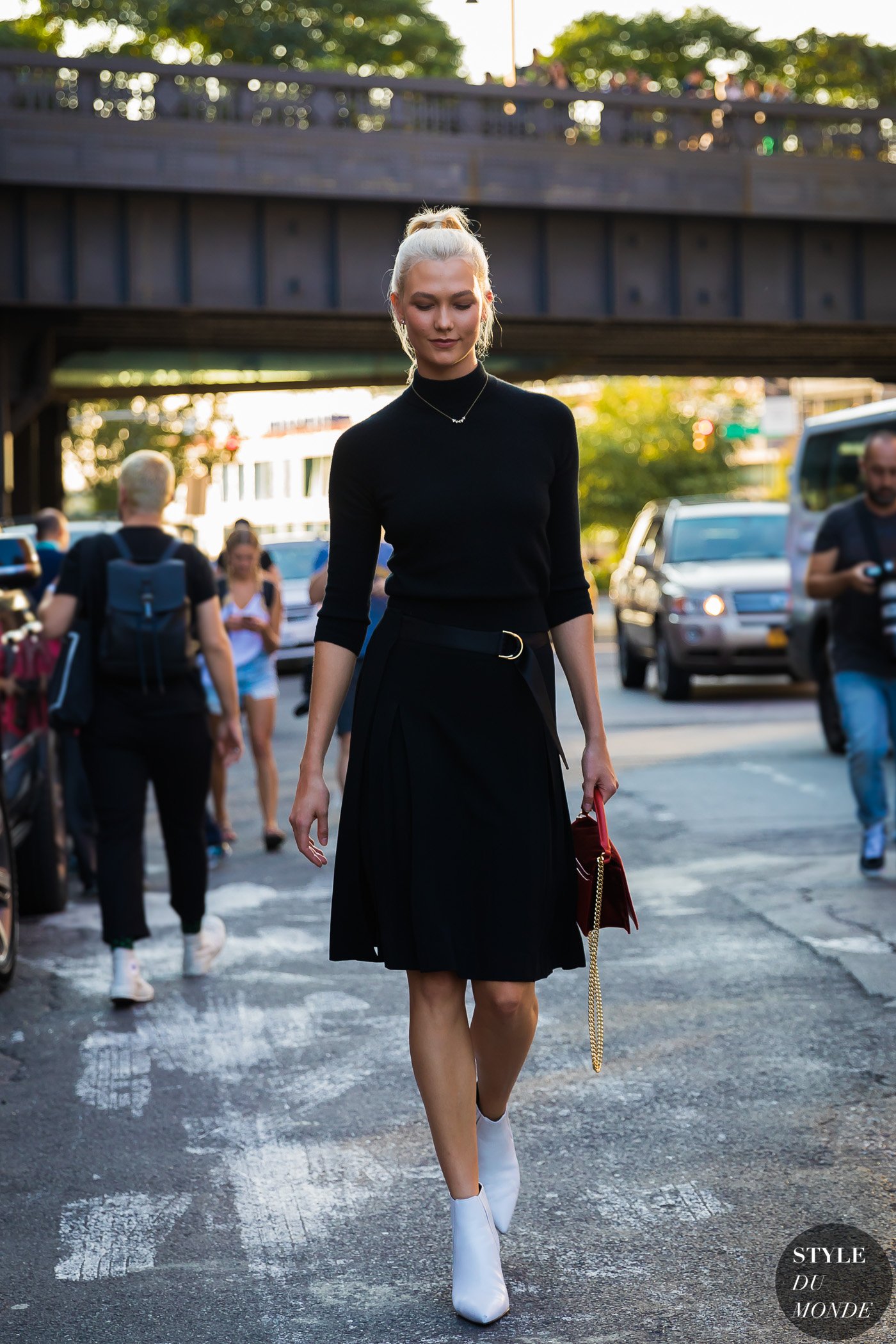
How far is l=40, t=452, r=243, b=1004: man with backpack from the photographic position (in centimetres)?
636

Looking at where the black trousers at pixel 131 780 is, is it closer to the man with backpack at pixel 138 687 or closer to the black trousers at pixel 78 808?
the man with backpack at pixel 138 687

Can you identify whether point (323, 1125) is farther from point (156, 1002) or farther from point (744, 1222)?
point (156, 1002)

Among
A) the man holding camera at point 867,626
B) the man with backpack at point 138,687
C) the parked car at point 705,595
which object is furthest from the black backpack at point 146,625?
the parked car at point 705,595

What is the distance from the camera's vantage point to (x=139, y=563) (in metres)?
6.50

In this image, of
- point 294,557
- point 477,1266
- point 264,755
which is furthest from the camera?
point 294,557

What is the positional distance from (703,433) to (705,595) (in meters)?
37.9

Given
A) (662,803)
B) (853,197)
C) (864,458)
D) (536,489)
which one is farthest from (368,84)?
(536,489)

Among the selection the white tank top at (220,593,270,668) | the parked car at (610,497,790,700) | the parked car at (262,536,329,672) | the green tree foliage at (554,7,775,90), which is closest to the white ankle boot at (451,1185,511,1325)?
the white tank top at (220,593,270,668)

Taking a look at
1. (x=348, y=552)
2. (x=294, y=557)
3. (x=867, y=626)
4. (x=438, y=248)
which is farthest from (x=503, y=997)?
(x=294, y=557)

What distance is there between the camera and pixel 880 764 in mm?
8305

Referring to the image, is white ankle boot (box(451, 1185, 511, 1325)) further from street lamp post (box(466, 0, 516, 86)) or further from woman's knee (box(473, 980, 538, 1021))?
street lamp post (box(466, 0, 516, 86))

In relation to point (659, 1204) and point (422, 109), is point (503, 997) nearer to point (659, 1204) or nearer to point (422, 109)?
point (659, 1204)

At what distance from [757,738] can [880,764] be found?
→ 6278 millimetres

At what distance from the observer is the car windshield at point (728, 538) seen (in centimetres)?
1933
